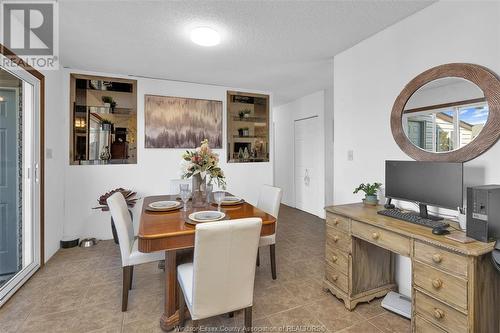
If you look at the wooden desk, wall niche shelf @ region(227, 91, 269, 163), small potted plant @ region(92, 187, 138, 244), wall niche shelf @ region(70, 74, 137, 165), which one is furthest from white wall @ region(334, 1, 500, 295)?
wall niche shelf @ region(70, 74, 137, 165)

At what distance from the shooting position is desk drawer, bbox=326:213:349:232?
211 cm

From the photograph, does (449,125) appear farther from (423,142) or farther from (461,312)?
(461,312)

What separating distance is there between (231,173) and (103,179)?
1.99 m

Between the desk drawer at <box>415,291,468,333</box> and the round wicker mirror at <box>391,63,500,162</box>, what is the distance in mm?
1024

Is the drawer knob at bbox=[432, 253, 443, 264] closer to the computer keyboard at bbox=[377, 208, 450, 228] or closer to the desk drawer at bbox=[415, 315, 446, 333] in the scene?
the computer keyboard at bbox=[377, 208, 450, 228]

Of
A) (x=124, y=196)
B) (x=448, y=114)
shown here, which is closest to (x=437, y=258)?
(x=448, y=114)

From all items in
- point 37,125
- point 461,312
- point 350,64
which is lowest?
point 461,312

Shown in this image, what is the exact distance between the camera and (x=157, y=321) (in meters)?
1.90

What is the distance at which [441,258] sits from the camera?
1441 millimetres

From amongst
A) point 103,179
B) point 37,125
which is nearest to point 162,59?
point 37,125

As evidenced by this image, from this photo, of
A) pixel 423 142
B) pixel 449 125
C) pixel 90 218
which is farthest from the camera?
pixel 90 218

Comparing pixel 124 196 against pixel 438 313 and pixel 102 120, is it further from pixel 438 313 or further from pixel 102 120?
pixel 438 313

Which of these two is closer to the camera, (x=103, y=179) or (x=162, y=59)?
(x=162, y=59)

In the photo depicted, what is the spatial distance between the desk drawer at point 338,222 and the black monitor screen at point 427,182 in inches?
18.1
